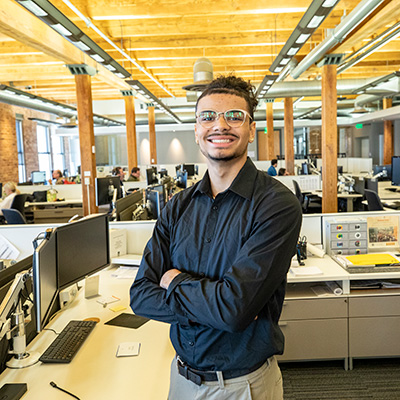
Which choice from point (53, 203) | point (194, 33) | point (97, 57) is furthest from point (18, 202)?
point (194, 33)

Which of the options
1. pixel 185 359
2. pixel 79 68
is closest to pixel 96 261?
pixel 185 359

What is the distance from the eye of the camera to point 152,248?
5.64 ft

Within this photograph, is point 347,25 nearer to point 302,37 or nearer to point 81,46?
point 302,37

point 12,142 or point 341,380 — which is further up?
point 12,142

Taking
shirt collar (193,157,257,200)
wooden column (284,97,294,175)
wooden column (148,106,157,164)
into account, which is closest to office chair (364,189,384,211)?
shirt collar (193,157,257,200)

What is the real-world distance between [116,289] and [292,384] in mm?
1505

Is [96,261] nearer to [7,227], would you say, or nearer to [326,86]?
[7,227]

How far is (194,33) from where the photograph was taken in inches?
294

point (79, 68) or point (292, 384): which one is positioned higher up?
point (79, 68)

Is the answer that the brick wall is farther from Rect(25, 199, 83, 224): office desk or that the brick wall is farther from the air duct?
the air duct

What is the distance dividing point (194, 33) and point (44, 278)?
6.36 metres

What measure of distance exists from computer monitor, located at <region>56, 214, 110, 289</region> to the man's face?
1.12 m

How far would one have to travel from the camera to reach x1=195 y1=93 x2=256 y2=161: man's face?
4.98 feet

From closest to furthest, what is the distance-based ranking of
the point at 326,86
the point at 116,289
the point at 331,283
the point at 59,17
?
the point at 116,289
the point at 331,283
the point at 59,17
the point at 326,86
